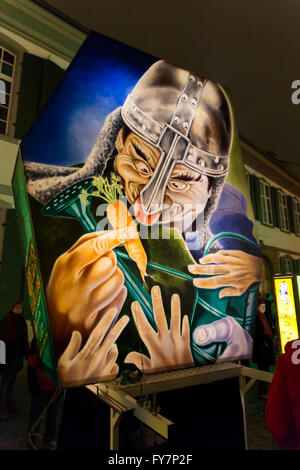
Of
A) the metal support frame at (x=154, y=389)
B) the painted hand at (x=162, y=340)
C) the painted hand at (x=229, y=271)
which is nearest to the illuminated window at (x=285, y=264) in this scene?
the painted hand at (x=229, y=271)

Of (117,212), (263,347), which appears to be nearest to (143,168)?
(117,212)

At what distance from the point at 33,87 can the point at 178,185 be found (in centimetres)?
251

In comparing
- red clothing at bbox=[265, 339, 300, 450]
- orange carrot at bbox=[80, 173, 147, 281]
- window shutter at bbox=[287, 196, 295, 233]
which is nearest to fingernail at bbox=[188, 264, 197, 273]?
orange carrot at bbox=[80, 173, 147, 281]

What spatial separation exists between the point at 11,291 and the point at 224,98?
9.46 ft

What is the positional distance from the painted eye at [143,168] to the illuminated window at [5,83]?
1.93m

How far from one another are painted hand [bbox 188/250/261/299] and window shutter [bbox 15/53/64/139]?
2.57 meters

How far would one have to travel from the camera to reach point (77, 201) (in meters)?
1.95

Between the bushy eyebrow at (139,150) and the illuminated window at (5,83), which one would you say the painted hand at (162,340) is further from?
the illuminated window at (5,83)

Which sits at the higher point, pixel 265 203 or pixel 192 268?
pixel 265 203

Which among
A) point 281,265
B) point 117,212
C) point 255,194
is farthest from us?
point 255,194

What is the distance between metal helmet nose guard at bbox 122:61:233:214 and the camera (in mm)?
2381

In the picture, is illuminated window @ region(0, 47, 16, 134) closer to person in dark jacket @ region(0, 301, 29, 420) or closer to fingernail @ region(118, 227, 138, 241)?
person in dark jacket @ region(0, 301, 29, 420)

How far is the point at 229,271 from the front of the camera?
2.64m

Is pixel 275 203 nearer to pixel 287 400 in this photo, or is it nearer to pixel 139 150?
pixel 139 150
